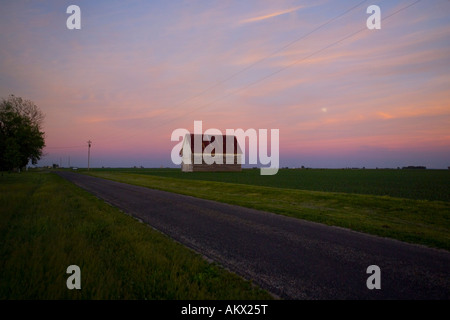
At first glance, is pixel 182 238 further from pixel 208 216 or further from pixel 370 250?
pixel 370 250

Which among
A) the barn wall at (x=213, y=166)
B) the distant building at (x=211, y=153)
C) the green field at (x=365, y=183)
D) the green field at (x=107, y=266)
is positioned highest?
the distant building at (x=211, y=153)

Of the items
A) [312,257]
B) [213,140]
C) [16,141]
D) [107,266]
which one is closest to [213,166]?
[213,140]

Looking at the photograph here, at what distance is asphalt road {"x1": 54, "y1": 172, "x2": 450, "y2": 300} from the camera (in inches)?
175

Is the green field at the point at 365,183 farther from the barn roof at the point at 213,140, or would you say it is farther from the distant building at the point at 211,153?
the barn roof at the point at 213,140

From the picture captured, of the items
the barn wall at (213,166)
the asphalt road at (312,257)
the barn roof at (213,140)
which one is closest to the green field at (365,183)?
the asphalt road at (312,257)

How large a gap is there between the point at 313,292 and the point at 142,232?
5.65m

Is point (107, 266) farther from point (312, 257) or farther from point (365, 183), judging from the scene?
point (365, 183)

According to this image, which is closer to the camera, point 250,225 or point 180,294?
point 180,294

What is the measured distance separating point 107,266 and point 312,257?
4617 mm

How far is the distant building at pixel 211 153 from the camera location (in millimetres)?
69375

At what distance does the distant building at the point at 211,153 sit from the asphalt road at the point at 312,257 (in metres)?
59.2
